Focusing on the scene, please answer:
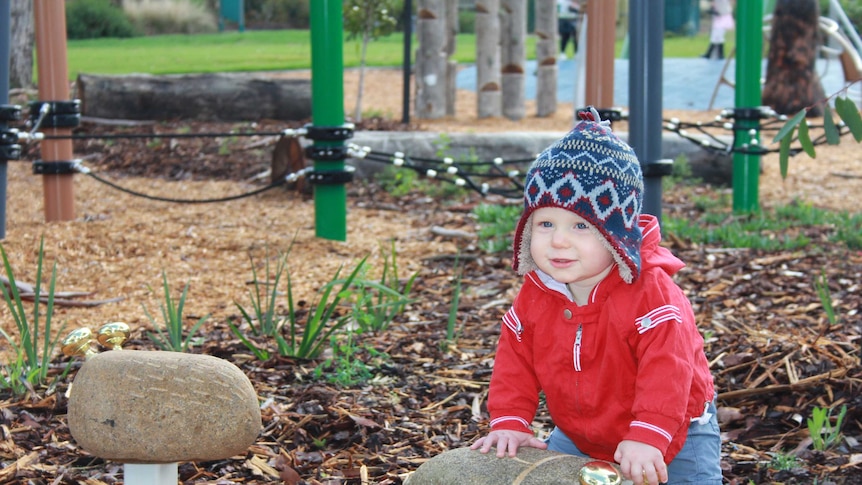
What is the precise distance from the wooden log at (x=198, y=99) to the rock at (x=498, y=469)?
8.46m

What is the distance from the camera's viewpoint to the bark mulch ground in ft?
8.63

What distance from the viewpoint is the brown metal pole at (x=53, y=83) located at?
5.65 m

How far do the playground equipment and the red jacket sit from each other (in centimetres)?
60

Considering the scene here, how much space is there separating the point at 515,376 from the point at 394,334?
5.23 ft

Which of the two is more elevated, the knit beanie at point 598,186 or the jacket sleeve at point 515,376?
the knit beanie at point 598,186

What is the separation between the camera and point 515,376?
7.32 ft

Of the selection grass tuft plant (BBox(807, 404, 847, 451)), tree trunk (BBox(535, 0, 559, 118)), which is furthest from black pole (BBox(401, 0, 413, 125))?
grass tuft plant (BBox(807, 404, 847, 451))

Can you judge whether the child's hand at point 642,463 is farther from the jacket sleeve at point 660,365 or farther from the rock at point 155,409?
the rock at point 155,409

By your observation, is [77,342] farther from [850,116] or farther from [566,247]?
[850,116]

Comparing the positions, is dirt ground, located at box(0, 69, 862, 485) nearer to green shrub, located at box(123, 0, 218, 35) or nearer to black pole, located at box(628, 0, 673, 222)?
black pole, located at box(628, 0, 673, 222)

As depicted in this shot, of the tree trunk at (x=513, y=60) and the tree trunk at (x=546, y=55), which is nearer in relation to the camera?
the tree trunk at (x=513, y=60)

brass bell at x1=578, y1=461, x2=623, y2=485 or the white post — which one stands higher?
brass bell at x1=578, y1=461, x2=623, y2=485

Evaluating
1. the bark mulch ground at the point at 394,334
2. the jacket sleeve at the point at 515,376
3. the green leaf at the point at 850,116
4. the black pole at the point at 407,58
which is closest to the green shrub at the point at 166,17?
the black pole at the point at 407,58

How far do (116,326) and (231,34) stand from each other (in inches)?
964
